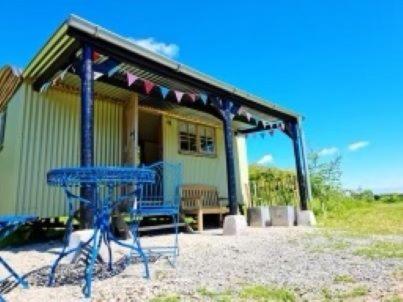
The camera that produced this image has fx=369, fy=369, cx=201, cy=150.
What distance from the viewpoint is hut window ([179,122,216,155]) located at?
31.1 ft

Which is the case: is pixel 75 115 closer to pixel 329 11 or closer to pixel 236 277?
pixel 236 277

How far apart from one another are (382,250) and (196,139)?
241 inches

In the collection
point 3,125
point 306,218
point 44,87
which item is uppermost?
point 44,87

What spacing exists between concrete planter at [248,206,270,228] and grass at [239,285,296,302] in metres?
5.95

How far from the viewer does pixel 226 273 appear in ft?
11.2

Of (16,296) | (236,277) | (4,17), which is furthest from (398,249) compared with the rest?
(4,17)

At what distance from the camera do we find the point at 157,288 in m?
2.90

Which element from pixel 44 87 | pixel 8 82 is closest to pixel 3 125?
pixel 8 82

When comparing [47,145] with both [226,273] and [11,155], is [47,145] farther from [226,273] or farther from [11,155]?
[226,273]

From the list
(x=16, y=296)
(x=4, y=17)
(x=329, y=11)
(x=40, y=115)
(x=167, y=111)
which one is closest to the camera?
(x=16, y=296)

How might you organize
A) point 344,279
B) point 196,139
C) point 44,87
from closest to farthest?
point 344,279
point 44,87
point 196,139

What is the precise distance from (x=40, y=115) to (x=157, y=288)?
511 cm

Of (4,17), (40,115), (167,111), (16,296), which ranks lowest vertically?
(16,296)

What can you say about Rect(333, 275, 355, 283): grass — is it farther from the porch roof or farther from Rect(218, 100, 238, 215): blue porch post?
the porch roof
